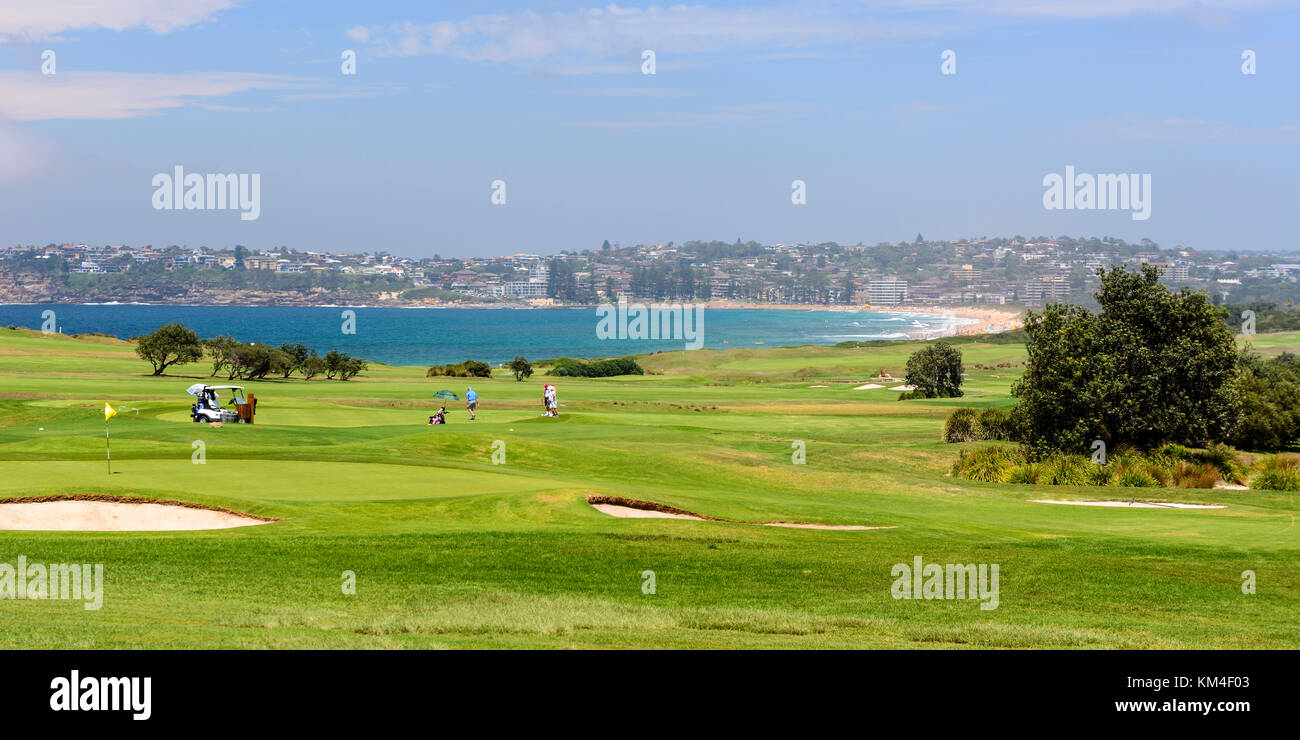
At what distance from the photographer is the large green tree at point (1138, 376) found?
3700cm

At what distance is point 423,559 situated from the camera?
1641 cm

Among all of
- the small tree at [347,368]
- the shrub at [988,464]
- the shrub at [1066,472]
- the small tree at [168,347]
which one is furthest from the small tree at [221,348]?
the shrub at [1066,472]

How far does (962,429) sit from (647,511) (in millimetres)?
24739

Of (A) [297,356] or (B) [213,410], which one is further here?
(A) [297,356]

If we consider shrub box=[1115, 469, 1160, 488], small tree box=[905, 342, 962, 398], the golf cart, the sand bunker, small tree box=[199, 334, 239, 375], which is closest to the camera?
the sand bunker

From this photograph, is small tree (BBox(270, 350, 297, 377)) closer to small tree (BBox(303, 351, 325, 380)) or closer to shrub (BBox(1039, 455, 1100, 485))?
small tree (BBox(303, 351, 325, 380))

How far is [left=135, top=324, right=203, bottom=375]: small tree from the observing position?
245ft

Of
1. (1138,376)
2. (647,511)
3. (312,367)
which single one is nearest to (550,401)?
(1138,376)

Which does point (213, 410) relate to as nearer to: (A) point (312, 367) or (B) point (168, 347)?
(B) point (168, 347)

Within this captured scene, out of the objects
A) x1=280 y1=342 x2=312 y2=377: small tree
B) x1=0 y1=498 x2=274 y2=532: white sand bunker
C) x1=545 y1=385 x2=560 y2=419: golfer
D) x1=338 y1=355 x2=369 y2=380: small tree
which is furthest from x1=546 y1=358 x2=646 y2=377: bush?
x1=0 y1=498 x2=274 y2=532: white sand bunker

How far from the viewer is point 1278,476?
1289 inches

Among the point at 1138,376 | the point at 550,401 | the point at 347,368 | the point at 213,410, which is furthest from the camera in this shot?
the point at 347,368

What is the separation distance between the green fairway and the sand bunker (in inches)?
16.2
